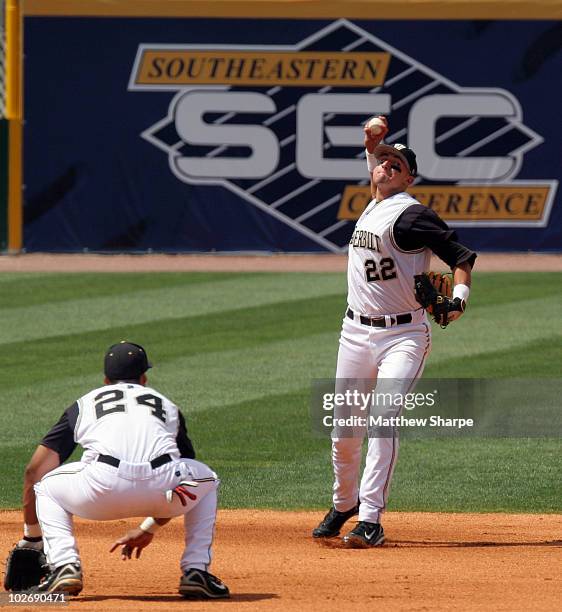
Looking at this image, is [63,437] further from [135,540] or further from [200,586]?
[200,586]

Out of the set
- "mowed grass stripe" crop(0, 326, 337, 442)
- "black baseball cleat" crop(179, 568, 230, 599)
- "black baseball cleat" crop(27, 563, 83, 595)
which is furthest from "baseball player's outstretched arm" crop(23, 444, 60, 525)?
"mowed grass stripe" crop(0, 326, 337, 442)

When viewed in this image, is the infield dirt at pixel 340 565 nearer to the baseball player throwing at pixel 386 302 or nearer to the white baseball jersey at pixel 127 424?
the baseball player throwing at pixel 386 302

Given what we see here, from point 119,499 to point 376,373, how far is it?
1.92m

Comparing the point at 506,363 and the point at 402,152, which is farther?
the point at 506,363

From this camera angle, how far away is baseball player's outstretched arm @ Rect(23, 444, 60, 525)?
6.26m

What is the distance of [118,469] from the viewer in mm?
6086

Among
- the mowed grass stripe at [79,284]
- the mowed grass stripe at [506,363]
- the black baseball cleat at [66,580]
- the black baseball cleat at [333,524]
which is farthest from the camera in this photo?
the mowed grass stripe at [79,284]

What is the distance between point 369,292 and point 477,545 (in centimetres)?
146

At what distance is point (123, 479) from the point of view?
608 cm

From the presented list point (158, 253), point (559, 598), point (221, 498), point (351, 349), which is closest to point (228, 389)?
point (221, 498)

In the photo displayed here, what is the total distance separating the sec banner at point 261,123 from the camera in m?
21.4

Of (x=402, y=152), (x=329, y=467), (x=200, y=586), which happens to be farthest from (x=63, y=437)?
(x=329, y=467)

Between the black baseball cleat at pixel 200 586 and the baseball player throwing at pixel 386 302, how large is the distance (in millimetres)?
1348

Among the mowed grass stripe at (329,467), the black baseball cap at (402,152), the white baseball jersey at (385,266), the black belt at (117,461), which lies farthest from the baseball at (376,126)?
the black belt at (117,461)
